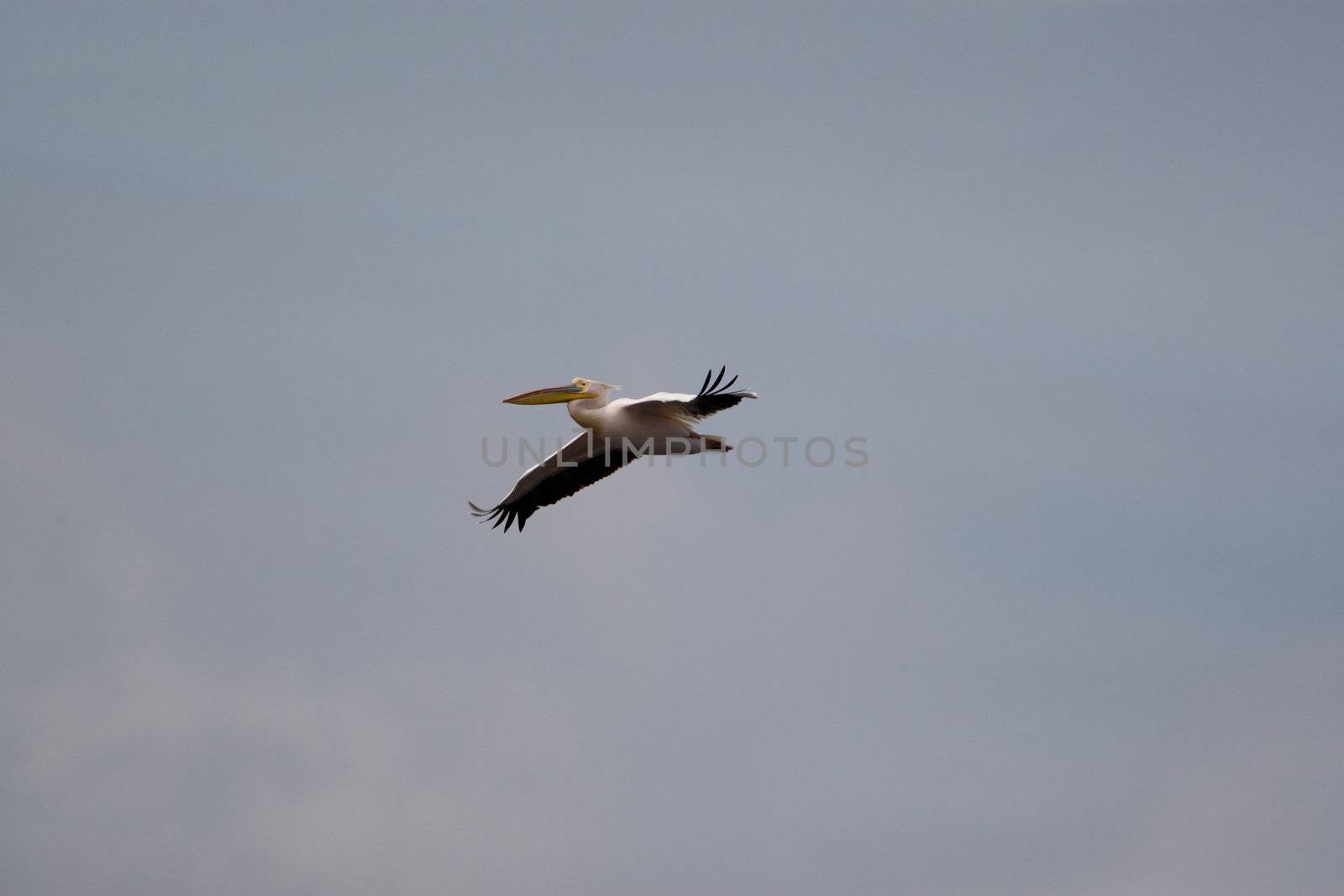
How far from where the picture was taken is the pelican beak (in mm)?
18891

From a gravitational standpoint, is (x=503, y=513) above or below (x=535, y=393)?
below

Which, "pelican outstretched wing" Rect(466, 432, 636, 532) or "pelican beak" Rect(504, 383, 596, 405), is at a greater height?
"pelican beak" Rect(504, 383, 596, 405)

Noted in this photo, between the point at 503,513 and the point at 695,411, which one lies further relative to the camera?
the point at 503,513

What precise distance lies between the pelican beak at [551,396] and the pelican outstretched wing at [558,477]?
1.92 ft

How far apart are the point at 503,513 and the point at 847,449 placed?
16.3 feet

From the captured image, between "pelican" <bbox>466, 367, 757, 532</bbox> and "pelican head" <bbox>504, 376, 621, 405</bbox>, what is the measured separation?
0.01 metres

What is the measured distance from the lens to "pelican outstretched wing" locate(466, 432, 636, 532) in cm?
1955

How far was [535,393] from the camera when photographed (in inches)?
757

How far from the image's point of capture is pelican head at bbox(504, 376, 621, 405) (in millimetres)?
18875

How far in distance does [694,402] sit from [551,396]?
7.68 feet

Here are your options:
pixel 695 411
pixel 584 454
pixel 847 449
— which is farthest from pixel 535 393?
pixel 847 449

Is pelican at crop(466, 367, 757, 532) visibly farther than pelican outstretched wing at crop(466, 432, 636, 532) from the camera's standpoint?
No

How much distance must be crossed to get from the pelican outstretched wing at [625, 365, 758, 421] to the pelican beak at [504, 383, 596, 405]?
824 millimetres

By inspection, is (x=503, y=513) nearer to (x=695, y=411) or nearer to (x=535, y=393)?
(x=535, y=393)
